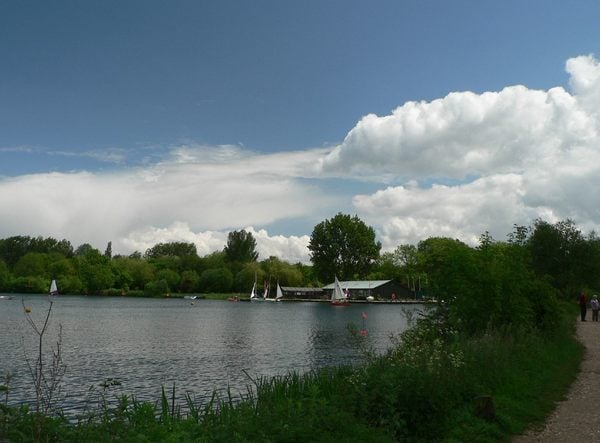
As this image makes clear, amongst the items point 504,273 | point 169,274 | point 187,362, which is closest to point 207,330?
point 187,362

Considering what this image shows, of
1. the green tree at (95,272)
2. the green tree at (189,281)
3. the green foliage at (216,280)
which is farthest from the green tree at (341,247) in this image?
the green tree at (95,272)

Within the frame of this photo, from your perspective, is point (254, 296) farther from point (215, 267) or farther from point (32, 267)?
point (32, 267)

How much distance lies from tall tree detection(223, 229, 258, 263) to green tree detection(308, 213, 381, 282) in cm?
3013

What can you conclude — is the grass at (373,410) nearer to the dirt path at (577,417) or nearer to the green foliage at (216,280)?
the dirt path at (577,417)

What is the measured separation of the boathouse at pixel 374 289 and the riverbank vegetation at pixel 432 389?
104 metres

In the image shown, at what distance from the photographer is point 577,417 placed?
1098 centimetres

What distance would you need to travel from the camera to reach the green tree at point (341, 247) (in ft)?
Answer: 436

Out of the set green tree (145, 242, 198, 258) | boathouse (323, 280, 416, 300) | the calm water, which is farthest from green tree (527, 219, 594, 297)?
green tree (145, 242, 198, 258)

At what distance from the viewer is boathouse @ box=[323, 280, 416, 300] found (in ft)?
420

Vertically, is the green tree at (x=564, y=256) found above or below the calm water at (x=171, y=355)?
above

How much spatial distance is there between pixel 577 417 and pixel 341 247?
4847 inches

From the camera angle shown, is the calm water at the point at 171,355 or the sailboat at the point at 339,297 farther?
the sailboat at the point at 339,297

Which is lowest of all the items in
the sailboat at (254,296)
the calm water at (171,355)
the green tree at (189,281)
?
the calm water at (171,355)

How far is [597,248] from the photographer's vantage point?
190 feet
